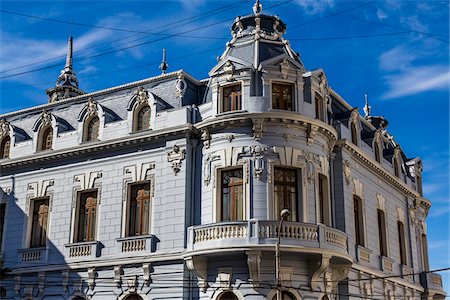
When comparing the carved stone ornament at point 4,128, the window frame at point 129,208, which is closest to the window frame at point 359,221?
the window frame at point 129,208

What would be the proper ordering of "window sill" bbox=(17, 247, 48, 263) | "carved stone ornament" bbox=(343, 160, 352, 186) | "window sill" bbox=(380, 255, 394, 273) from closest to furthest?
1. "carved stone ornament" bbox=(343, 160, 352, 186)
2. "window sill" bbox=(17, 247, 48, 263)
3. "window sill" bbox=(380, 255, 394, 273)

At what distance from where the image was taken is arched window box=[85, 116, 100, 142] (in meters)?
34.3

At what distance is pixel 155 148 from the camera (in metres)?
31.7

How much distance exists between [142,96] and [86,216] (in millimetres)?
6879

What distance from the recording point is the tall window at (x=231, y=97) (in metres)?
30.2

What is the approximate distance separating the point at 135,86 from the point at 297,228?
40.7ft

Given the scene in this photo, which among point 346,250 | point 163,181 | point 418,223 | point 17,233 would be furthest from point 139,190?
point 418,223

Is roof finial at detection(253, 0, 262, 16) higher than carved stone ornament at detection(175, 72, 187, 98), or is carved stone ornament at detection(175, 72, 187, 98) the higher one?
roof finial at detection(253, 0, 262, 16)

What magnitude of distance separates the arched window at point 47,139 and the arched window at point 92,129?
2.80 meters

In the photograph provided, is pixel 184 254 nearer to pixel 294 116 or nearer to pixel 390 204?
pixel 294 116

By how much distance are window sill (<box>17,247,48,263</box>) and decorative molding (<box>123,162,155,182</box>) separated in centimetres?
625

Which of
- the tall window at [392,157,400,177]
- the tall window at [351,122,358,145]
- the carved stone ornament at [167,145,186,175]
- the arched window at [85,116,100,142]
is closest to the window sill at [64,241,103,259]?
the carved stone ornament at [167,145,186,175]

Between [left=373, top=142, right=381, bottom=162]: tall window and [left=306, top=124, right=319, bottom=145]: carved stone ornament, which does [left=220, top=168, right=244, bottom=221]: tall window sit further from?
[left=373, top=142, right=381, bottom=162]: tall window

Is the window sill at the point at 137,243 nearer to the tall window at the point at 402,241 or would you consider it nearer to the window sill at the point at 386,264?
the window sill at the point at 386,264
